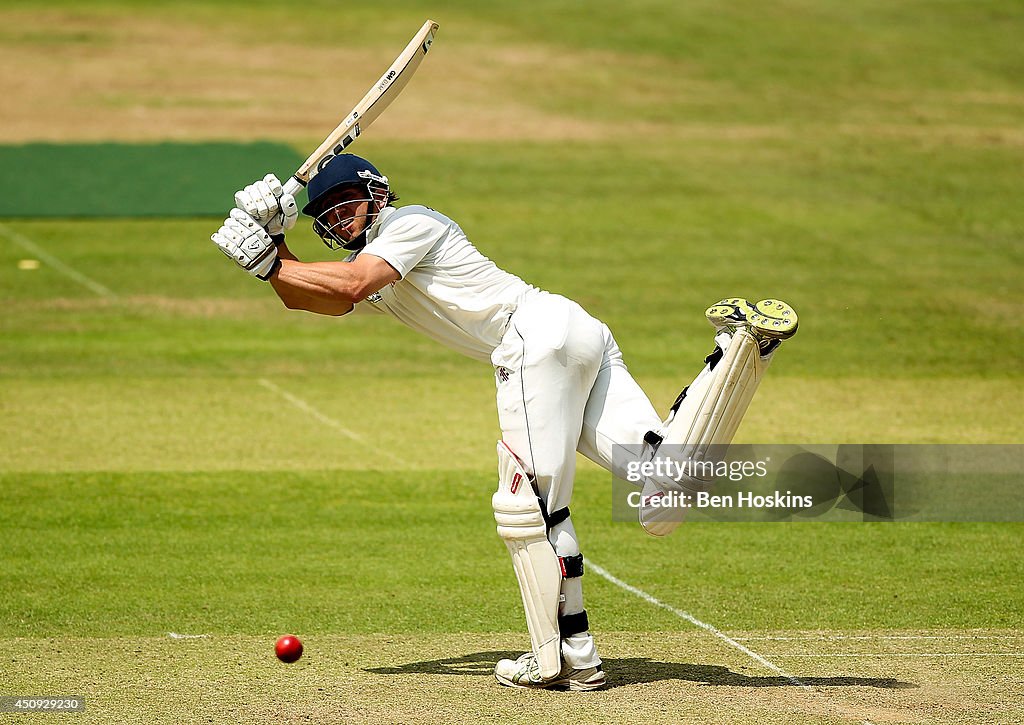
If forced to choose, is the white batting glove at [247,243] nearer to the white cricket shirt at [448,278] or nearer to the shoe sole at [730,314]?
the white cricket shirt at [448,278]

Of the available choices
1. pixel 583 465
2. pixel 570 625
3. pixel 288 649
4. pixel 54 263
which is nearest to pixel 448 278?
pixel 570 625

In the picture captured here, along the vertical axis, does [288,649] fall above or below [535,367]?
below

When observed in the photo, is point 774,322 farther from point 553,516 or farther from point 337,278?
point 337,278

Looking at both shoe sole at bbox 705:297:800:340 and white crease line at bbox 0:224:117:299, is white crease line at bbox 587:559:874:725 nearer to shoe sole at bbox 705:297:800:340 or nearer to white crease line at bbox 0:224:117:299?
shoe sole at bbox 705:297:800:340

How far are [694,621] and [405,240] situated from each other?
250 cm

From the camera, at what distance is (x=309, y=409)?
12203 millimetres

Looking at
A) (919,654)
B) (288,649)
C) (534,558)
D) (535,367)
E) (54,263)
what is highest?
(535,367)

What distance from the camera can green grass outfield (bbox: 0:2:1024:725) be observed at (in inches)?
249

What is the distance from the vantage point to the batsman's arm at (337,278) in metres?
6.06

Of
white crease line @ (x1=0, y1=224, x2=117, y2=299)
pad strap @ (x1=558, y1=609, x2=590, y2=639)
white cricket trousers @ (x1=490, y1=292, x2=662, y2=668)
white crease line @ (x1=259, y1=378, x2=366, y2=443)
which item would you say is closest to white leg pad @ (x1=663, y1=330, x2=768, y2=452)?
white cricket trousers @ (x1=490, y1=292, x2=662, y2=668)

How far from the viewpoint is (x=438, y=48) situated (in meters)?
27.2

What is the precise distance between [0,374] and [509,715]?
348 inches

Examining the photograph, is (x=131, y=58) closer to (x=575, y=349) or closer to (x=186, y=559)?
(x=186, y=559)

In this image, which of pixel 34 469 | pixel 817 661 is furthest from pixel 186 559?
pixel 817 661
